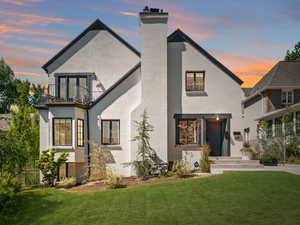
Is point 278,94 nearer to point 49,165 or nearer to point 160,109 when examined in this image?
point 160,109

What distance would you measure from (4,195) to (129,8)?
12.0 m

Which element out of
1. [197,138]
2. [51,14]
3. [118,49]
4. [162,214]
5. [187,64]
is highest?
[51,14]

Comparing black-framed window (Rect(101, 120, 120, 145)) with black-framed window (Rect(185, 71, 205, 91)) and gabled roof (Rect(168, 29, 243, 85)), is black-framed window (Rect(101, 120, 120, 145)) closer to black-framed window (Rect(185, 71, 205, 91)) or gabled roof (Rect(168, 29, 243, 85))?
black-framed window (Rect(185, 71, 205, 91))

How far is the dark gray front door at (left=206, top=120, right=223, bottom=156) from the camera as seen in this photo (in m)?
19.1

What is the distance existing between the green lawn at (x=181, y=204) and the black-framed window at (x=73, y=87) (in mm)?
7847

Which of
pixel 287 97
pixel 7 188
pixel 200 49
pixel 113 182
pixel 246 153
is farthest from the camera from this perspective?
pixel 287 97

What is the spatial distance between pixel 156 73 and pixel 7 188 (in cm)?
938

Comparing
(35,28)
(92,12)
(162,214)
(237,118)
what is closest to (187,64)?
(237,118)

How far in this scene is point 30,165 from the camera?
64.1 feet

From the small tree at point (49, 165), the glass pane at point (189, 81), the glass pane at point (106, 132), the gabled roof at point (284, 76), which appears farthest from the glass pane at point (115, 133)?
the gabled roof at point (284, 76)

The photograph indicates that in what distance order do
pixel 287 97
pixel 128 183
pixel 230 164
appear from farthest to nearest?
pixel 287 97, pixel 230 164, pixel 128 183

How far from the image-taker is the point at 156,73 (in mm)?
17656

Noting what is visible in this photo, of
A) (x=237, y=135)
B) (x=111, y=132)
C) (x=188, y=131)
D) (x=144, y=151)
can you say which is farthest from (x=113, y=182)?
(x=237, y=135)

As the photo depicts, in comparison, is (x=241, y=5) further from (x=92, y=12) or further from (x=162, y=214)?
(x=162, y=214)
